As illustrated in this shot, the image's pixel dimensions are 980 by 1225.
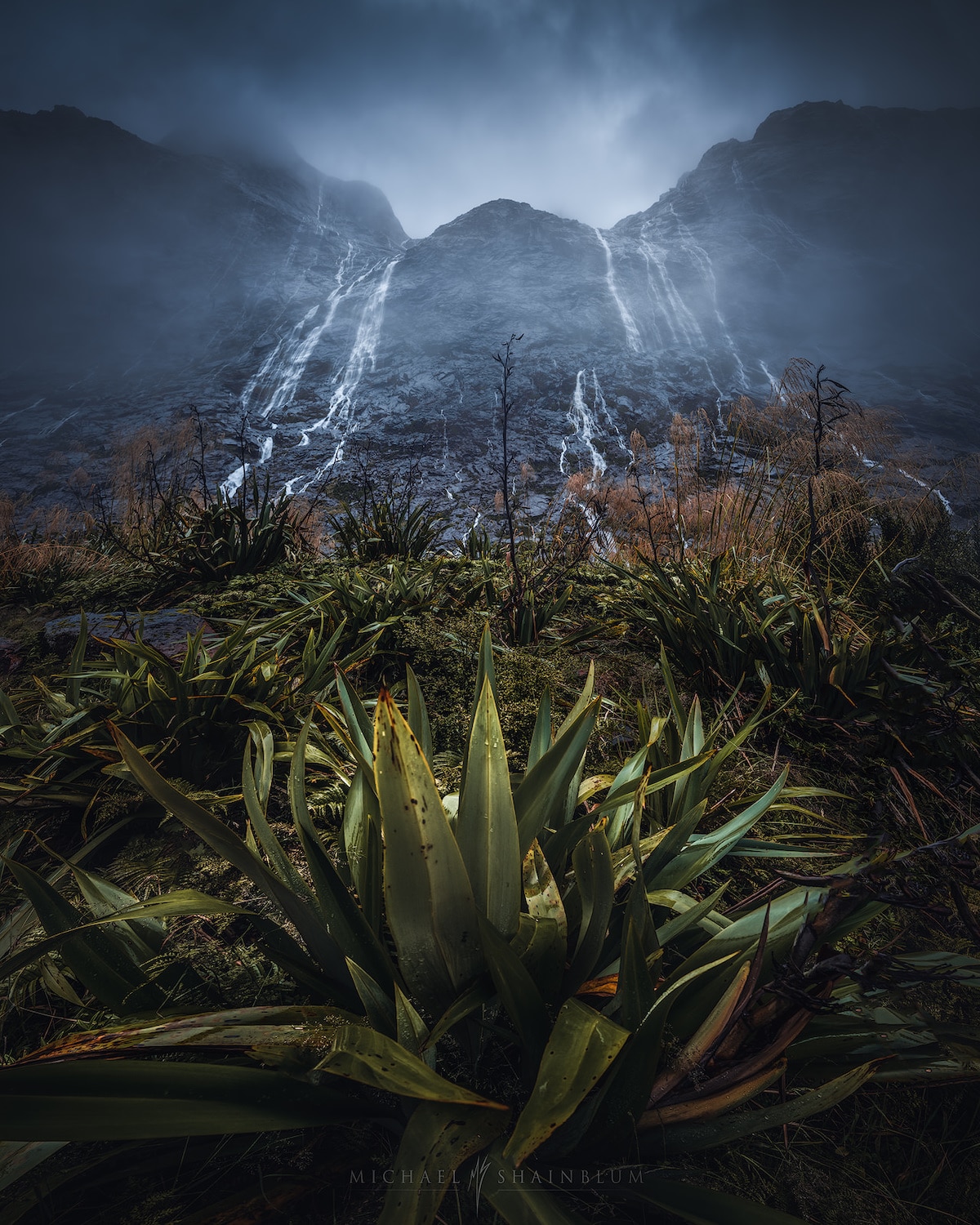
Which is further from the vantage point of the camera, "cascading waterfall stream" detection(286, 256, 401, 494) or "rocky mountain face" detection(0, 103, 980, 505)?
"rocky mountain face" detection(0, 103, 980, 505)

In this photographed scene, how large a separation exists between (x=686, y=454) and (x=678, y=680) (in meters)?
2.74

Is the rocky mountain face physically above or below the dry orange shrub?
above

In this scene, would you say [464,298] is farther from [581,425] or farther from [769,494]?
[769,494]

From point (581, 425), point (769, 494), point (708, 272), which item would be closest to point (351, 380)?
point (581, 425)

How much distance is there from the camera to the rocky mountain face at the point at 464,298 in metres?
28.3

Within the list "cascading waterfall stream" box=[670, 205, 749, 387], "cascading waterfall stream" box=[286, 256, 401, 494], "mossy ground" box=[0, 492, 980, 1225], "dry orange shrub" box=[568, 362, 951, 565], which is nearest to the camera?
"mossy ground" box=[0, 492, 980, 1225]

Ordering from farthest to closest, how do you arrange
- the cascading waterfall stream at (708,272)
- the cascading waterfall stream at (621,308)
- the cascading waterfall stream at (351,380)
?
the cascading waterfall stream at (621,308), the cascading waterfall stream at (708,272), the cascading waterfall stream at (351,380)

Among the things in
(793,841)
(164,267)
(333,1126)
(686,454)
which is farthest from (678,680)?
(164,267)

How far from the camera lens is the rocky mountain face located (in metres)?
28.3

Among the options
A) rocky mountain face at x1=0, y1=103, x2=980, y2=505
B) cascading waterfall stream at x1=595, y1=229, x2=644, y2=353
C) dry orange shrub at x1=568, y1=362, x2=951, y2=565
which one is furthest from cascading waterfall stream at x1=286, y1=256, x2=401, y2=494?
cascading waterfall stream at x1=595, y1=229, x2=644, y2=353

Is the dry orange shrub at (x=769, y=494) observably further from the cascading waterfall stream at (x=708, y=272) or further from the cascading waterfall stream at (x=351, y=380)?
the cascading waterfall stream at (x=708, y=272)

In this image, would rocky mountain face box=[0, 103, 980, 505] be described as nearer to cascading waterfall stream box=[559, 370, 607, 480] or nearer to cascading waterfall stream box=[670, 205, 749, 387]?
cascading waterfall stream box=[559, 370, 607, 480]

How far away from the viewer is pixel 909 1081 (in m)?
0.77

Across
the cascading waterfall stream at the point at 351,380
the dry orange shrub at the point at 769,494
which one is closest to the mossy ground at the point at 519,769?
the dry orange shrub at the point at 769,494
